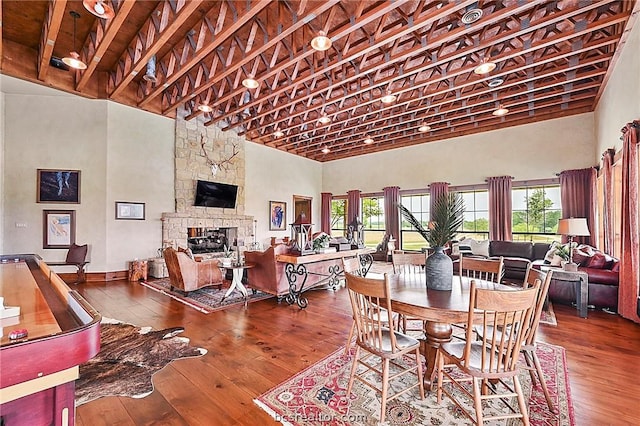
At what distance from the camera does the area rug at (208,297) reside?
4.62 metres

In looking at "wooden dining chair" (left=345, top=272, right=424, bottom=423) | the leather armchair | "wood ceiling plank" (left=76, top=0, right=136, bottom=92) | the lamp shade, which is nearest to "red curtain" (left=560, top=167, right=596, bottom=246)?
the lamp shade

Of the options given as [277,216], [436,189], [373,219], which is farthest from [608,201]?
[277,216]

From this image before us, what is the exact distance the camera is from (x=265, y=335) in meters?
3.51

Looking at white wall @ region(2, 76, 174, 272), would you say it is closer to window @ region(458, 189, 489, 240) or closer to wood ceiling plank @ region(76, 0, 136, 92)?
wood ceiling plank @ region(76, 0, 136, 92)

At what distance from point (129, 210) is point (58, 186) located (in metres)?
1.37

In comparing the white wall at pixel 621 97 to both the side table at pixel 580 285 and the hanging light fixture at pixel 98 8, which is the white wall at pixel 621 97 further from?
the hanging light fixture at pixel 98 8

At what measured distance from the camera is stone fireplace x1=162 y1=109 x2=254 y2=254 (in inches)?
300

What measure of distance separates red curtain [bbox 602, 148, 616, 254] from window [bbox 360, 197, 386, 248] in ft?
19.1

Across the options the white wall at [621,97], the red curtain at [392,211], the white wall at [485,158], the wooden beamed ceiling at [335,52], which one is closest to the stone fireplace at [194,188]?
the wooden beamed ceiling at [335,52]

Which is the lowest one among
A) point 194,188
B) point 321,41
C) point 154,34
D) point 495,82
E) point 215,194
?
point 215,194

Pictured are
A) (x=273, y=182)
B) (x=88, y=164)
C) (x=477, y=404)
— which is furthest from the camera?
(x=273, y=182)

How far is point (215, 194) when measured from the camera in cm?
832

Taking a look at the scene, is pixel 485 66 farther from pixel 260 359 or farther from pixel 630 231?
pixel 260 359

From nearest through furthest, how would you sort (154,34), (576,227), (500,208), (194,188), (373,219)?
(154,34), (576,227), (500,208), (194,188), (373,219)
